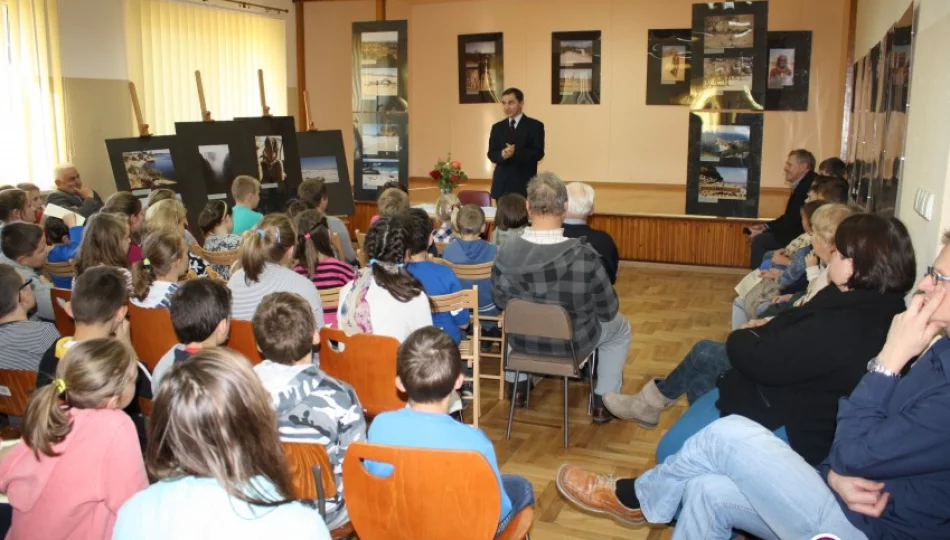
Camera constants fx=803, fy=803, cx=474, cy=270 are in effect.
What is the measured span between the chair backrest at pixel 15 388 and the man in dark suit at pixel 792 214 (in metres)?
5.30

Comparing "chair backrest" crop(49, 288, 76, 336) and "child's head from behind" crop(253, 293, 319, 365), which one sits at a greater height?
"child's head from behind" crop(253, 293, 319, 365)

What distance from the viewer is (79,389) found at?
6.69 ft

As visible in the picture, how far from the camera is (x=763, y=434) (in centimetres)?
240

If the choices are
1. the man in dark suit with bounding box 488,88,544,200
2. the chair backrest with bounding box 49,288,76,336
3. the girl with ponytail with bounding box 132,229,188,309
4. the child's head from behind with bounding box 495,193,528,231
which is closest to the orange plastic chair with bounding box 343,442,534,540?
the girl with ponytail with bounding box 132,229,188,309

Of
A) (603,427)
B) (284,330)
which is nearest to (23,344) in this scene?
(284,330)

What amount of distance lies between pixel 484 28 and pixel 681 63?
2.84m

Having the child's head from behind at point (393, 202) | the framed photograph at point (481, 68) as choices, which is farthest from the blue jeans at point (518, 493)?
the framed photograph at point (481, 68)

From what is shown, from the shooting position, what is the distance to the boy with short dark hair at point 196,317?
9.23ft

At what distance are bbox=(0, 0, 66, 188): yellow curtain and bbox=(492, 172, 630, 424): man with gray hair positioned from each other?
18.0 ft

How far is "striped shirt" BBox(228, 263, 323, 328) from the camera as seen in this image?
3.71 metres

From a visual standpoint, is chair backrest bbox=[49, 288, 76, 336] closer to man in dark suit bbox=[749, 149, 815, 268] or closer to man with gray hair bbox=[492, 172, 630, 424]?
man with gray hair bbox=[492, 172, 630, 424]

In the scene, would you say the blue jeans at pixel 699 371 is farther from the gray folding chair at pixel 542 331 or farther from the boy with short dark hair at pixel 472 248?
the boy with short dark hair at pixel 472 248

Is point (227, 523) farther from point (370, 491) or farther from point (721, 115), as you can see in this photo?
point (721, 115)

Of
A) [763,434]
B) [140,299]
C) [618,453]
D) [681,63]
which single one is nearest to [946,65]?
[763,434]
